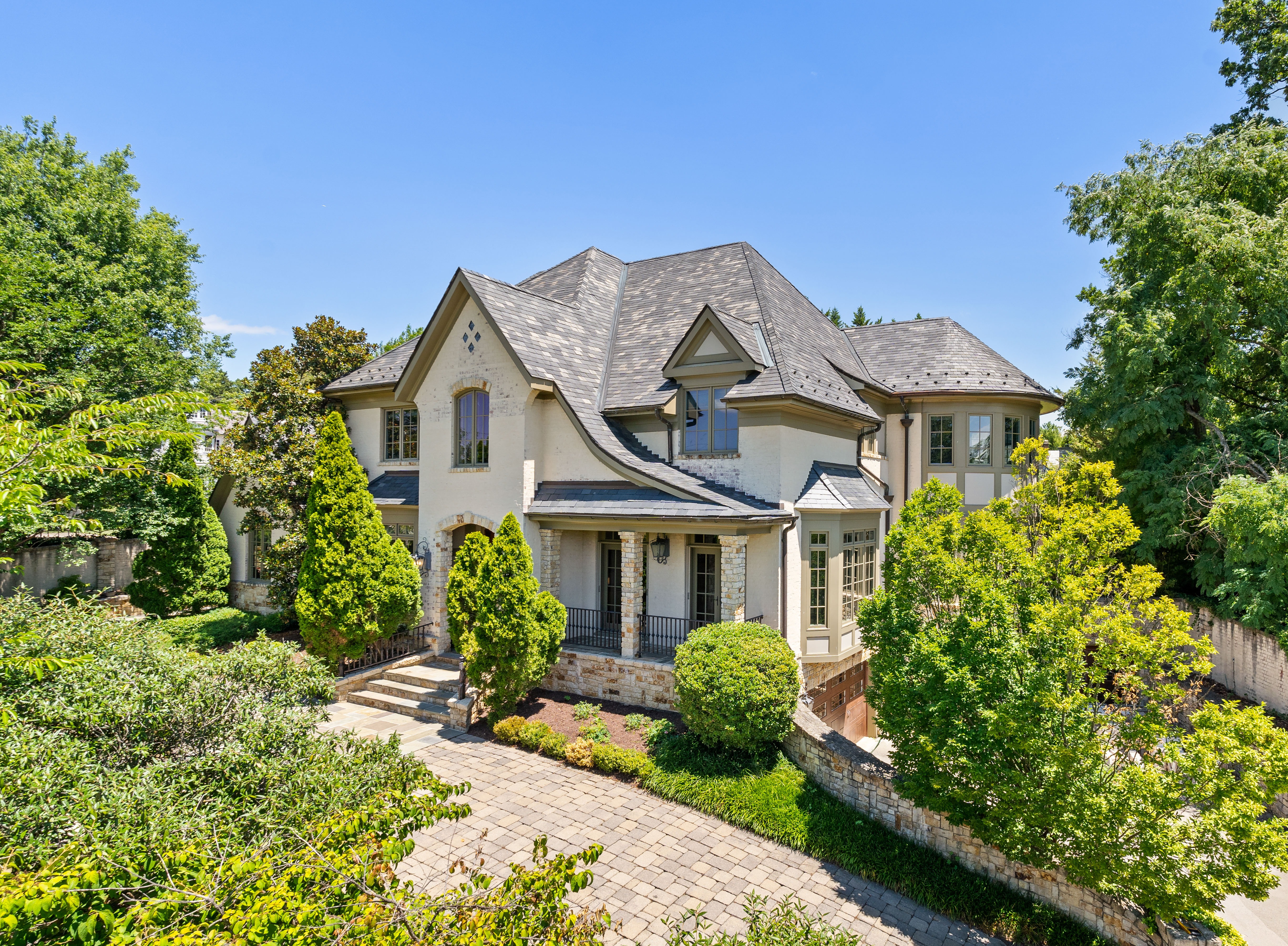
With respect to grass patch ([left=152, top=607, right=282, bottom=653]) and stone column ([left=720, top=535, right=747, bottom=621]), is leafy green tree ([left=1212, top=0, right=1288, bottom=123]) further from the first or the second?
grass patch ([left=152, top=607, right=282, bottom=653])

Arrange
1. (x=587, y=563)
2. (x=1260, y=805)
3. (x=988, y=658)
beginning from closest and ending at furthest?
1. (x=1260, y=805)
2. (x=988, y=658)
3. (x=587, y=563)

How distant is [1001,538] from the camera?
363 inches

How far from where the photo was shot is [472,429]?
683 inches

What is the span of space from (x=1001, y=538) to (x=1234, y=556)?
338 inches

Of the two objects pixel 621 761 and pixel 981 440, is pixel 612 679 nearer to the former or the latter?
pixel 621 761

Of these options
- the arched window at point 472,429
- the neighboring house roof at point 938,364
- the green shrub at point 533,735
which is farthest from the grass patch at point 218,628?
the neighboring house roof at point 938,364

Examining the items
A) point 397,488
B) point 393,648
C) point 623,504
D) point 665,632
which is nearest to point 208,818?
point 623,504

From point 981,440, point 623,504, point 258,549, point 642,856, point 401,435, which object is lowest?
point 642,856

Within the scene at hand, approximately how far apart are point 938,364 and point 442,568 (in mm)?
16371

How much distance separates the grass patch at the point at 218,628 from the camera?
19.2 m

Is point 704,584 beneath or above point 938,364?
beneath

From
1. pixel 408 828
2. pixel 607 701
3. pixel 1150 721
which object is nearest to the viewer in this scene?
pixel 408 828

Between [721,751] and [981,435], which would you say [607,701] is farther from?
[981,435]

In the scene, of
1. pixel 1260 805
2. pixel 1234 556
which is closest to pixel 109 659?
pixel 1260 805
